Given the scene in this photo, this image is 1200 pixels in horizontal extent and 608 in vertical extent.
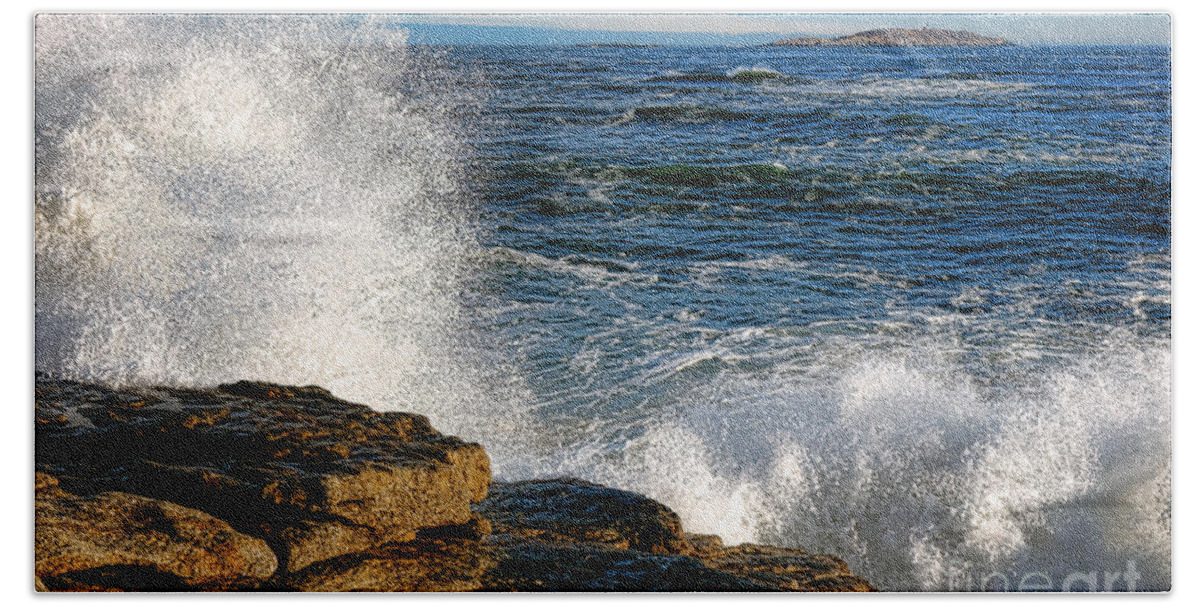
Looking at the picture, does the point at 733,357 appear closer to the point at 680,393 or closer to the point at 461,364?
the point at 680,393

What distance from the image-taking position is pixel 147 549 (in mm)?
4492

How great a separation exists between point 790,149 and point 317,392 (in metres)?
2.32

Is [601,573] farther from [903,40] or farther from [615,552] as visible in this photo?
[903,40]

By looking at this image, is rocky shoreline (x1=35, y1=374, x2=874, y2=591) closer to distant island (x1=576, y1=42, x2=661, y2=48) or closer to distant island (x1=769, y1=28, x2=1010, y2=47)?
distant island (x1=576, y1=42, x2=661, y2=48)

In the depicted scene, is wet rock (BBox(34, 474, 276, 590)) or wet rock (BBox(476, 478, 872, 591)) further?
wet rock (BBox(476, 478, 872, 591))

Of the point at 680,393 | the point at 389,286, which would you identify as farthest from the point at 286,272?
the point at 680,393

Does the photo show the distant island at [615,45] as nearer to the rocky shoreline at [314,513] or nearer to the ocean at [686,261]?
the ocean at [686,261]

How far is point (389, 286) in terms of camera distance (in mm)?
5273

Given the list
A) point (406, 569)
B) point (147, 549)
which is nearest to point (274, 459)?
point (147, 549)

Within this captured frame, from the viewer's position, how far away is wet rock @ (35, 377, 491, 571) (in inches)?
183

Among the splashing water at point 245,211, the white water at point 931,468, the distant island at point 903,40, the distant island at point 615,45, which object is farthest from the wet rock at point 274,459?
the distant island at point 903,40

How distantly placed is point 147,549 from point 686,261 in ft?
8.14

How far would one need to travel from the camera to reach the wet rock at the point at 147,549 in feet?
14.8

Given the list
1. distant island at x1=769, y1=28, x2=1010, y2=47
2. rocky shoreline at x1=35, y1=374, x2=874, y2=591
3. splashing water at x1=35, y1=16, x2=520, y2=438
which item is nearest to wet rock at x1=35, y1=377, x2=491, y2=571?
rocky shoreline at x1=35, y1=374, x2=874, y2=591
